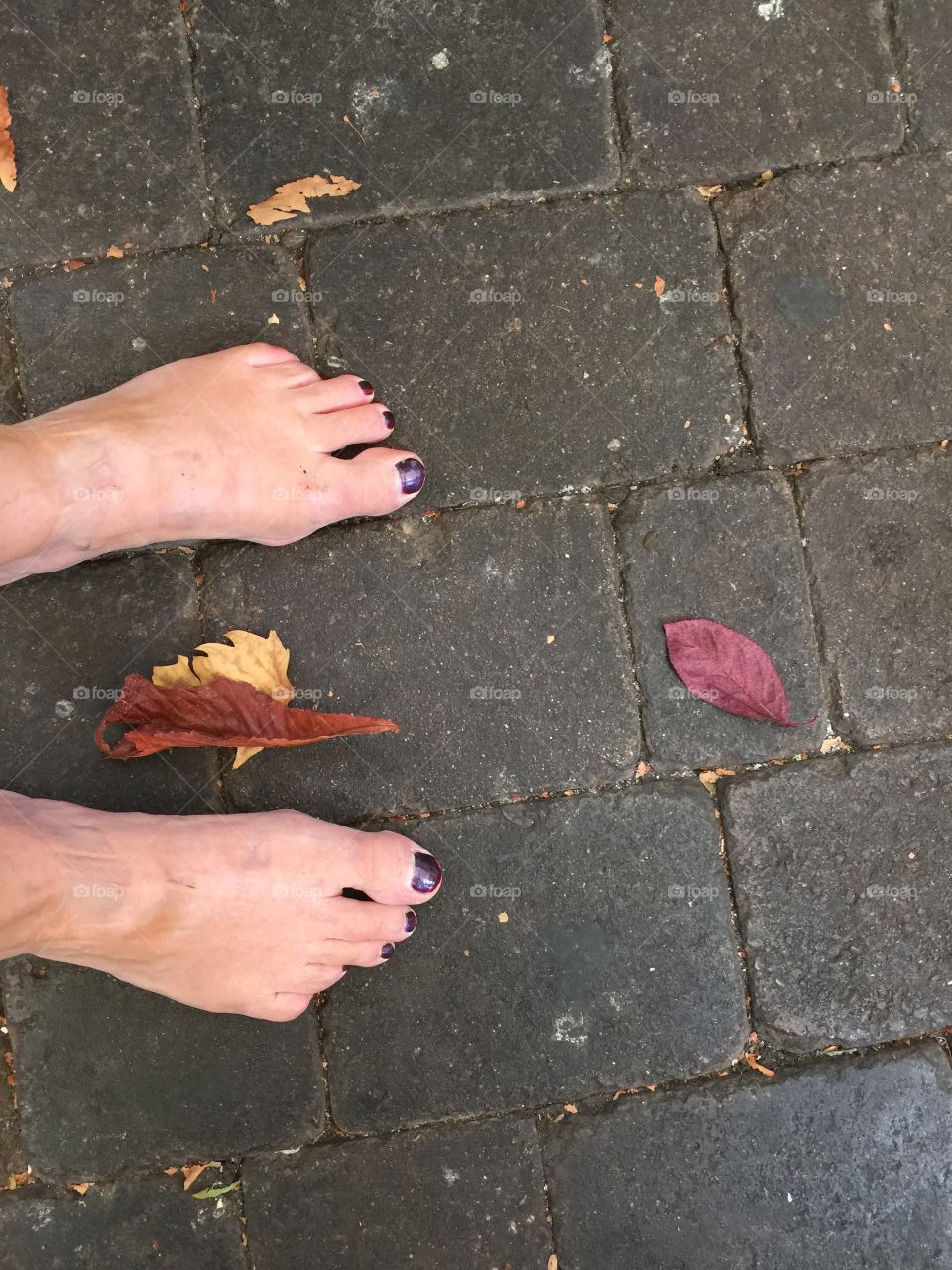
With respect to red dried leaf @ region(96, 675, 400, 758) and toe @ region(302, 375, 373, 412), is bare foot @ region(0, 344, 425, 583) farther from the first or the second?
red dried leaf @ region(96, 675, 400, 758)

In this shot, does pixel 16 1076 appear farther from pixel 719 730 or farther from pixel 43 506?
pixel 719 730

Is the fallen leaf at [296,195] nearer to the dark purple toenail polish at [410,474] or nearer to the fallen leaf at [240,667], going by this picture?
the dark purple toenail polish at [410,474]

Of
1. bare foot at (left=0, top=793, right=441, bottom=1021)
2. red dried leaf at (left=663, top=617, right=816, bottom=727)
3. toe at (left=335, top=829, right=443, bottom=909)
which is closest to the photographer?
bare foot at (left=0, top=793, right=441, bottom=1021)

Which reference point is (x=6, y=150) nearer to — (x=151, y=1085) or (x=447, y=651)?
(x=447, y=651)

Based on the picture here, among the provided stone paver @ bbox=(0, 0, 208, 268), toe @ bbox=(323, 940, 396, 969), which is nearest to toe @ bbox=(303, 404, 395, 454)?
stone paver @ bbox=(0, 0, 208, 268)

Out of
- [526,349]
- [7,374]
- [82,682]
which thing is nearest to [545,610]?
[526,349]
